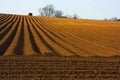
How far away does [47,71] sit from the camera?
420 inches

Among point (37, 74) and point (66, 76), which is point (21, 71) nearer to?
point (37, 74)

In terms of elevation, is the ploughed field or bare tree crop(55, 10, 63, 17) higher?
the ploughed field

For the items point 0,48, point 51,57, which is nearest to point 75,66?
point 51,57

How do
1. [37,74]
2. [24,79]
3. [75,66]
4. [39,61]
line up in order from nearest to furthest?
[24,79] < [37,74] < [75,66] < [39,61]

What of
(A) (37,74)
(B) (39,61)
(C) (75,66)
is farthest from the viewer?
(B) (39,61)

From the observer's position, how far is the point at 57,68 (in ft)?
36.8

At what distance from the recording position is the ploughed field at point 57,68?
996 cm

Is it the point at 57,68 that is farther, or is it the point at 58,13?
the point at 58,13

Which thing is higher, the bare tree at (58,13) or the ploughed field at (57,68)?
the ploughed field at (57,68)

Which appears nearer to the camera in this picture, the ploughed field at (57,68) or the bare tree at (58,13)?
the ploughed field at (57,68)

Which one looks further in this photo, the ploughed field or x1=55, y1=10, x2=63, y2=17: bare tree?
x1=55, y1=10, x2=63, y2=17: bare tree

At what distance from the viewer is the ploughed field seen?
996cm

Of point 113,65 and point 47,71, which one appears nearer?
point 47,71

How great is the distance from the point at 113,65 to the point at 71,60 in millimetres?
1610
